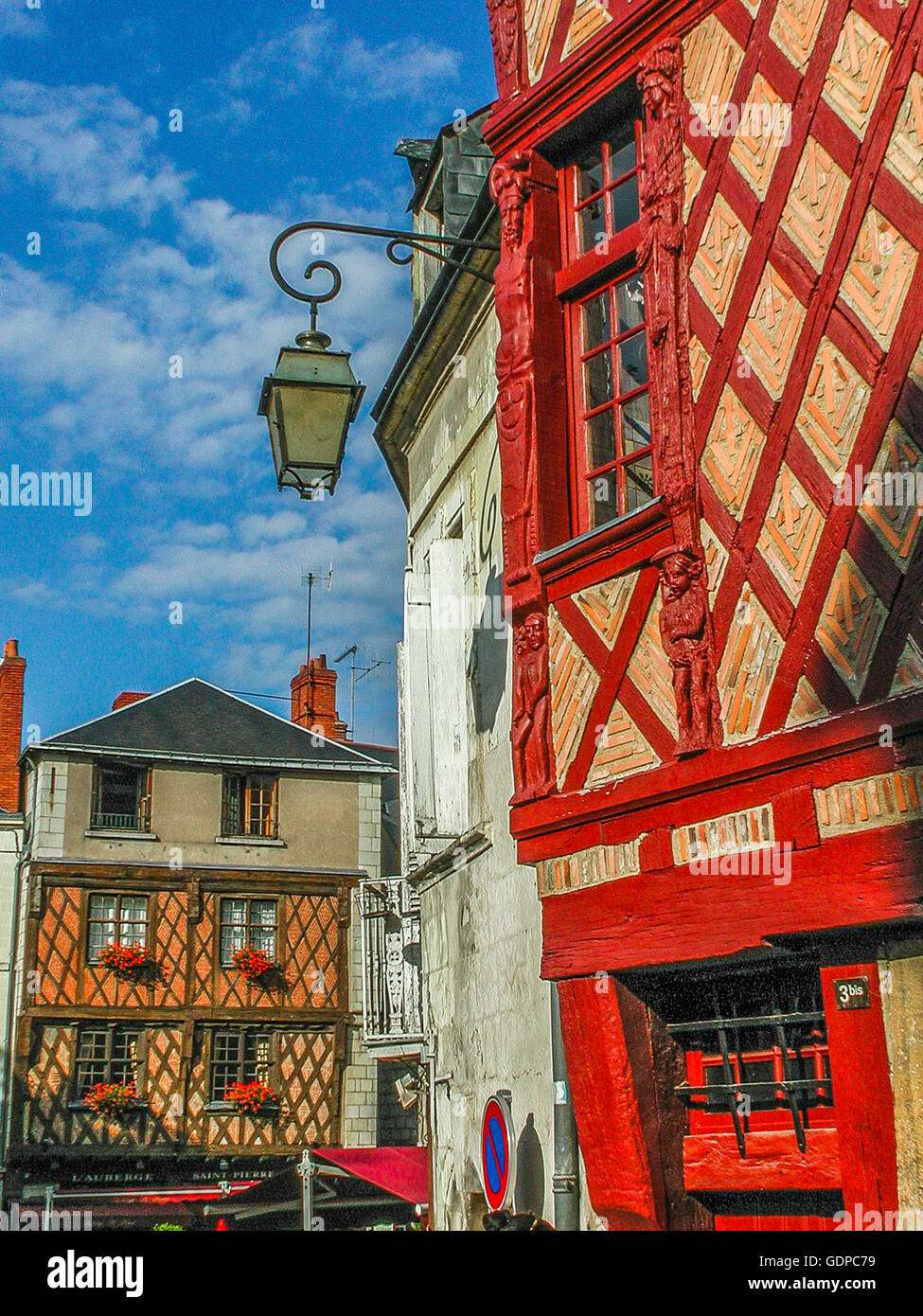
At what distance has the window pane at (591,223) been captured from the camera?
24.0ft

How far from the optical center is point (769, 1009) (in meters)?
6.15

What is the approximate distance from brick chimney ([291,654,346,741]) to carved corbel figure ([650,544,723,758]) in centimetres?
2680

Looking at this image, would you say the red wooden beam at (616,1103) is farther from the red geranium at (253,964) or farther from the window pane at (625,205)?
the red geranium at (253,964)

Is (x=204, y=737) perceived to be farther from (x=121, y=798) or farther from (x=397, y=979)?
(x=397, y=979)

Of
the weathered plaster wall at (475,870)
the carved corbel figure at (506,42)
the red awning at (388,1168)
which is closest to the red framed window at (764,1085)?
the weathered plaster wall at (475,870)

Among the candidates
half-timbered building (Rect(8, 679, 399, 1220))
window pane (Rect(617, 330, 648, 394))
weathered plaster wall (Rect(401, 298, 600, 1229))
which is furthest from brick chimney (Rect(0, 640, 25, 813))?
window pane (Rect(617, 330, 648, 394))

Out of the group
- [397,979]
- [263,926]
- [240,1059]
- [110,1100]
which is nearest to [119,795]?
[263,926]

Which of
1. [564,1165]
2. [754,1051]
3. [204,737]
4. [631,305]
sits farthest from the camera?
[204,737]

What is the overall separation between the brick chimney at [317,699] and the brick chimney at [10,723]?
5.74m

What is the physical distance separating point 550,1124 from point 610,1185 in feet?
8.86

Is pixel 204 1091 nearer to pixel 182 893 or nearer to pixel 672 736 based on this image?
pixel 182 893

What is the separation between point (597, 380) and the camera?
725cm

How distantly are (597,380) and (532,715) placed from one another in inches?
62.9

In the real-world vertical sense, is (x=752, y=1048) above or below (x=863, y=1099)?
above
